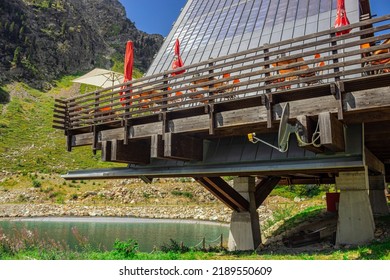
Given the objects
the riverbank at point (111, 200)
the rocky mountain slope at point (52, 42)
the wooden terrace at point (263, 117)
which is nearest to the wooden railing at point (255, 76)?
the wooden terrace at point (263, 117)

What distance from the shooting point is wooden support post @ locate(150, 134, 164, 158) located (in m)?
9.33

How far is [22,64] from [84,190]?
70781mm

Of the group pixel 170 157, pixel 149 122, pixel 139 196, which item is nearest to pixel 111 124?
pixel 149 122

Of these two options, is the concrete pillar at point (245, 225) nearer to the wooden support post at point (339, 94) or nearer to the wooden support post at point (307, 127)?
the wooden support post at point (307, 127)

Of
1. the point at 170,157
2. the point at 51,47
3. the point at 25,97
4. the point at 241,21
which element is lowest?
the point at 170,157

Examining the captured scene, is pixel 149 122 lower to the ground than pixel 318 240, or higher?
higher

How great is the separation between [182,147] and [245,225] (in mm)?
5205

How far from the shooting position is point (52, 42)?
11406cm

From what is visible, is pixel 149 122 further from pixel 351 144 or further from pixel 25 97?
pixel 25 97

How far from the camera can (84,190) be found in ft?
143

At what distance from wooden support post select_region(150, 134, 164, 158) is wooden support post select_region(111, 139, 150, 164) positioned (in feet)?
4.89

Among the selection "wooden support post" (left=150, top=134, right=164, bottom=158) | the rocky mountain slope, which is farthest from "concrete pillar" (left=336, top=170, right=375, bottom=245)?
the rocky mountain slope

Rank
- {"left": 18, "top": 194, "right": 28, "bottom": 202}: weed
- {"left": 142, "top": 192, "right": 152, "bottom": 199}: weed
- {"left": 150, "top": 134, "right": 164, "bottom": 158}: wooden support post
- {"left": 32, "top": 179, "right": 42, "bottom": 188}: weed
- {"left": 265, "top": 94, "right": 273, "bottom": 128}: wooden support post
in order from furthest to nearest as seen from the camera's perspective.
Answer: {"left": 32, "top": 179, "right": 42, "bottom": 188}: weed, {"left": 142, "top": 192, "right": 152, "bottom": 199}: weed, {"left": 18, "top": 194, "right": 28, "bottom": 202}: weed, {"left": 150, "top": 134, "right": 164, "bottom": 158}: wooden support post, {"left": 265, "top": 94, "right": 273, "bottom": 128}: wooden support post

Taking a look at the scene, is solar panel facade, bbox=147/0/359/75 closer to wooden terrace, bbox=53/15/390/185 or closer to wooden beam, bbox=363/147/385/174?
wooden terrace, bbox=53/15/390/185
